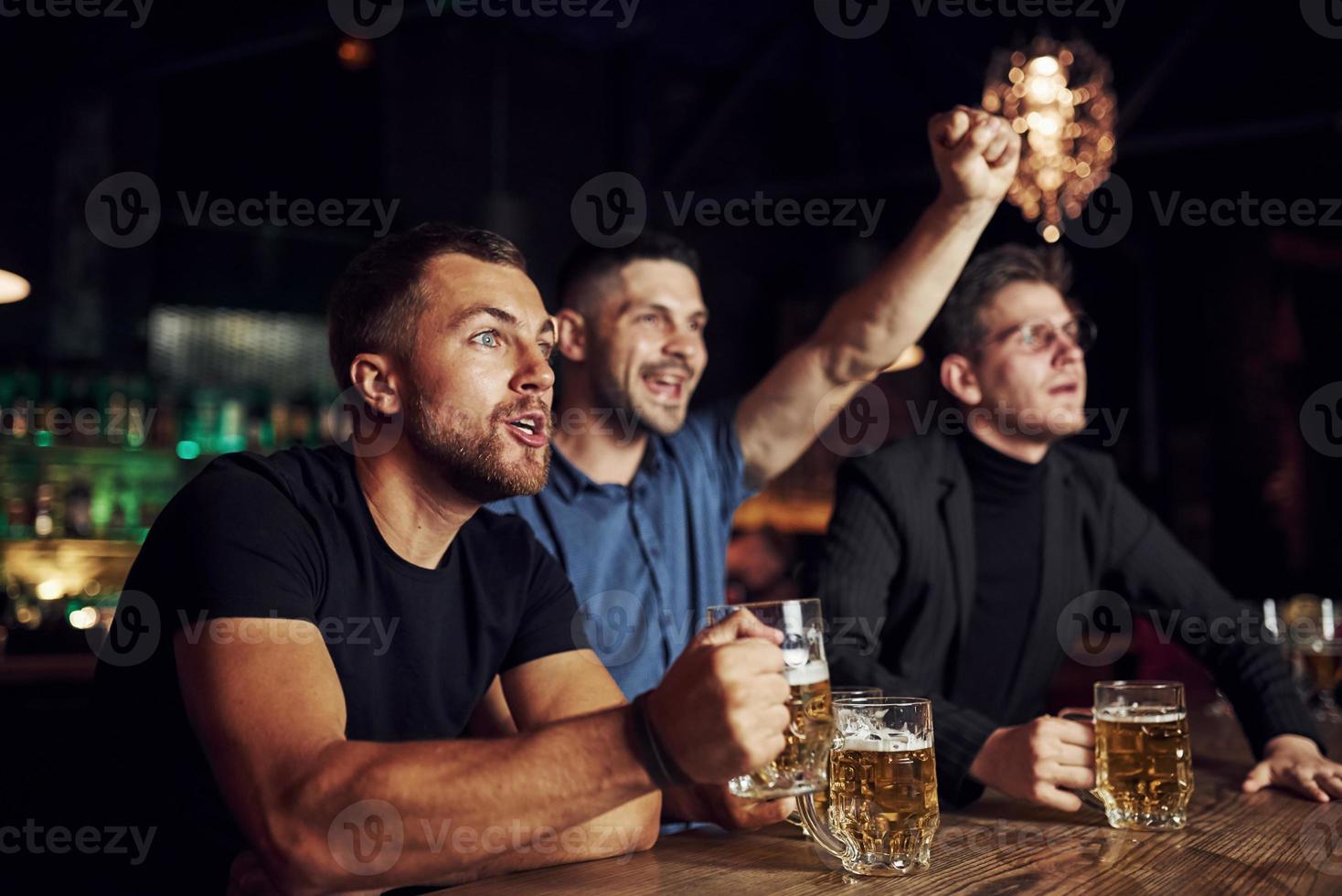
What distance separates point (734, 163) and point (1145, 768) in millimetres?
6846

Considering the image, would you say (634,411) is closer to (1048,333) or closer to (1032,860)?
(1048,333)

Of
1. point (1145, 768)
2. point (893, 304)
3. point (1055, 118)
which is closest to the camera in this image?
point (1145, 768)

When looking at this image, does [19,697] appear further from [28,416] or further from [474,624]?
[474,624]

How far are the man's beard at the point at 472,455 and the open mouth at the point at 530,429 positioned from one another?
0.01 meters

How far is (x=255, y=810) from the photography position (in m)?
1.13

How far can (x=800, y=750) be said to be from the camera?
1.12 meters

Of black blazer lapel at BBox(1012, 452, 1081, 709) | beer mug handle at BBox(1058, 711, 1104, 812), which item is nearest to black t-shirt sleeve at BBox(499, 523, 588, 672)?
beer mug handle at BBox(1058, 711, 1104, 812)

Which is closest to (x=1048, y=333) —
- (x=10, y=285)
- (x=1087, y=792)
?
(x=1087, y=792)

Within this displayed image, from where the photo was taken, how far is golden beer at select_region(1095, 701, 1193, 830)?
143 cm

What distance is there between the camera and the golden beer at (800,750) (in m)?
1.11

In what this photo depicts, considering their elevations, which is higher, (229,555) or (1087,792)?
(229,555)

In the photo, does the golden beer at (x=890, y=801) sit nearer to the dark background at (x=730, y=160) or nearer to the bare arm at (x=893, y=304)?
the bare arm at (x=893, y=304)

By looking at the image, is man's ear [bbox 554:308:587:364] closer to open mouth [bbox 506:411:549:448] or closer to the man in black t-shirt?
the man in black t-shirt

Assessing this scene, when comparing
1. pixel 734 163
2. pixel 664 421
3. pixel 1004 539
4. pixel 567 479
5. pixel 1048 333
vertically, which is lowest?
pixel 1004 539
